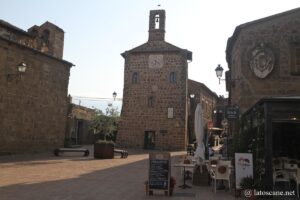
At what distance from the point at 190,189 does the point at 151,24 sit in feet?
89.6

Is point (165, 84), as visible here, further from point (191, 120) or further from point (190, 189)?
point (190, 189)

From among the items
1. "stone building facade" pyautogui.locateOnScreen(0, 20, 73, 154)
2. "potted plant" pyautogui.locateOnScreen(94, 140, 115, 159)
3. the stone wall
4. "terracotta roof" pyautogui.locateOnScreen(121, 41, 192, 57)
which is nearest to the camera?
"stone building facade" pyautogui.locateOnScreen(0, 20, 73, 154)

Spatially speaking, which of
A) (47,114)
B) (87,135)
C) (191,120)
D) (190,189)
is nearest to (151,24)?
(191,120)

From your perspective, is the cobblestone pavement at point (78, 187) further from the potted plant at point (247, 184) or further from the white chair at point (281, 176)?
the white chair at point (281, 176)

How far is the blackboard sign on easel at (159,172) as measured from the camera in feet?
29.7

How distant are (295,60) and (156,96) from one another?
18756mm

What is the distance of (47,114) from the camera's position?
74.1 feet

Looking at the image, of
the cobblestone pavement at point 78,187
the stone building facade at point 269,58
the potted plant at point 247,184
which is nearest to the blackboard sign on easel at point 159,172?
the cobblestone pavement at point 78,187

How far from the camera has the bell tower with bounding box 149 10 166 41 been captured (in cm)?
3538

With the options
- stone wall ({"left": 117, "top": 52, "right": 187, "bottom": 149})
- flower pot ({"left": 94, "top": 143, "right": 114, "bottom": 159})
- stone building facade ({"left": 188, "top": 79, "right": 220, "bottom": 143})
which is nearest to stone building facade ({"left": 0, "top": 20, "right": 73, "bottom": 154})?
→ flower pot ({"left": 94, "top": 143, "right": 114, "bottom": 159})

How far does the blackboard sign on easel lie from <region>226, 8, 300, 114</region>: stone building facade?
883 centimetres

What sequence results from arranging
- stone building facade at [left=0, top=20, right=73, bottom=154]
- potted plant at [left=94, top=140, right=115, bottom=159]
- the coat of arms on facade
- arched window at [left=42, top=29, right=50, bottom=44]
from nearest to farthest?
1. the coat of arms on facade
2. stone building facade at [left=0, top=20, right=73, bottom=154]
3. potted plant at [left=94, top=140, right=115, bottom=159]
4. arched window at [left=42, top=29, right=50, bottom=44]

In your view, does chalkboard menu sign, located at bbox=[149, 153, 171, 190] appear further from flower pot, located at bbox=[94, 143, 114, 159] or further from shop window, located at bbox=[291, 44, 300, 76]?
flower pot, located at bbox=[94, 143, 114, 159]

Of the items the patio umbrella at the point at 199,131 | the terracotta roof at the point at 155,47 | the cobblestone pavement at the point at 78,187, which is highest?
the terracotta roof at the point at 155,47
